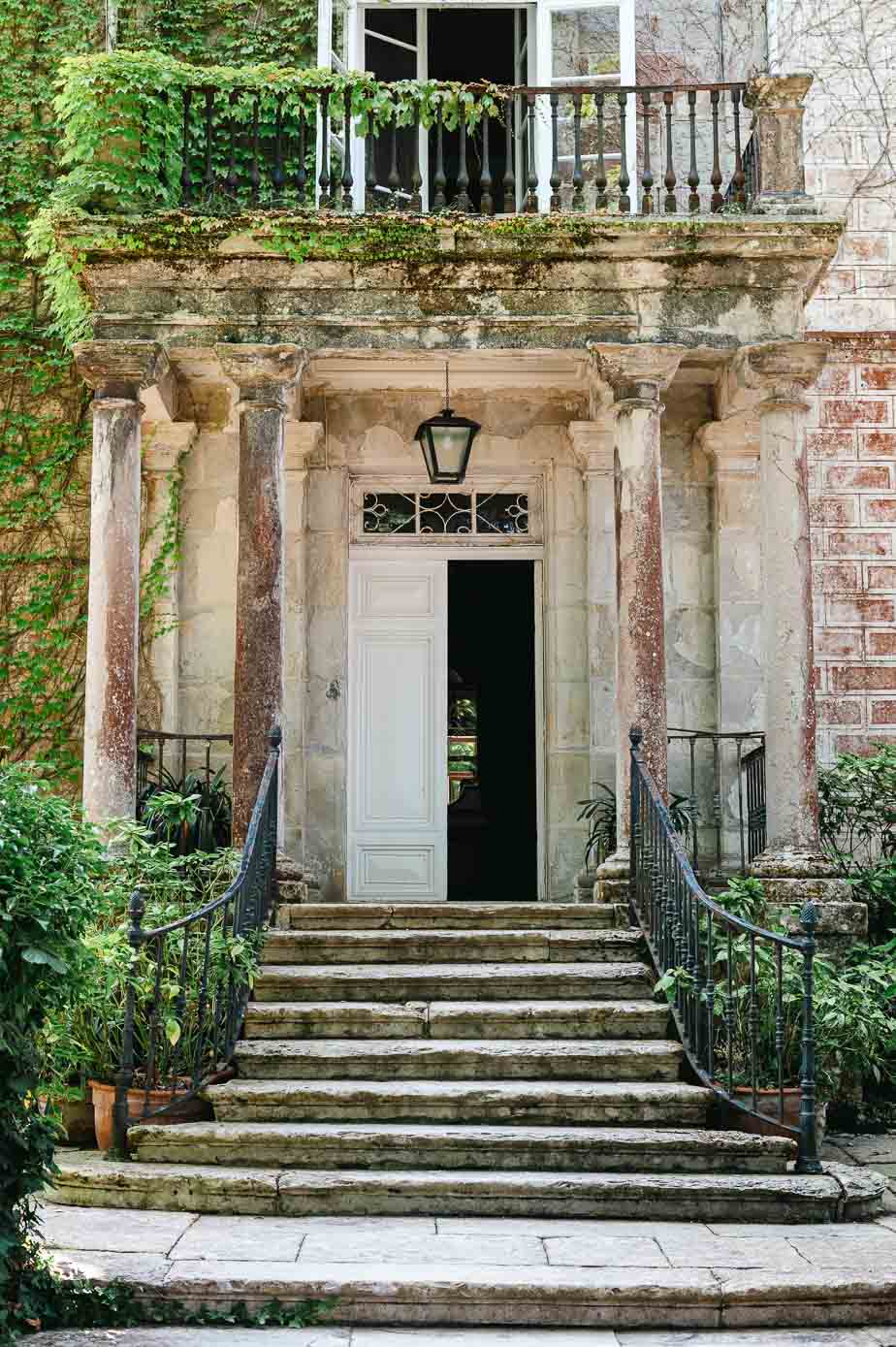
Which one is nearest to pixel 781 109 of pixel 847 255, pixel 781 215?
pixel 781 215

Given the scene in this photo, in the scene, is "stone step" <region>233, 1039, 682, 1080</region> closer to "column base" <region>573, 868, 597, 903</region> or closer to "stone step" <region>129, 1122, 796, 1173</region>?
"stone step" <region>129, 1122, 796, 1173</region>

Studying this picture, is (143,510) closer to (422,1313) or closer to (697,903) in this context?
(697,903)

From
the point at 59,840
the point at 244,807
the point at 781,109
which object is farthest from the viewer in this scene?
the point at 781,109

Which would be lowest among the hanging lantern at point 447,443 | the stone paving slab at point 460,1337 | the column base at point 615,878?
the stone paving slab at point 460,1337

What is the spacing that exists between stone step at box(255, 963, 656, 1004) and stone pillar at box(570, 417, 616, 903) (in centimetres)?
248

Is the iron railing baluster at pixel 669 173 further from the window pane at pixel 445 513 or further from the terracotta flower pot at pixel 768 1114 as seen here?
the terracotta flower pot at pixel 768 1114

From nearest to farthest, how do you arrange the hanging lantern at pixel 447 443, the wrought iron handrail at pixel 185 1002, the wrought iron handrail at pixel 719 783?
1. the wrought iron handrail at pixel 185 1002
2. the hanging lantern at pixel 447 443
3. the wrought iron handrail at pixel 719 783

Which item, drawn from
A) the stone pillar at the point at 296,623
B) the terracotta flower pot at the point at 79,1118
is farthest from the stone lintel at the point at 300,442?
the terracotta flower pot at the point at 79,1118

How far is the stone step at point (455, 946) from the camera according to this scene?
26.4 feet

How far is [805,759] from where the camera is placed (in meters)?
8.70

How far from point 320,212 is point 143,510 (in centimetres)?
252

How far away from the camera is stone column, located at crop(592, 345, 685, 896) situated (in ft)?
28.8

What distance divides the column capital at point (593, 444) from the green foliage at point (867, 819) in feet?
8.41

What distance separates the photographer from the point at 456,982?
7.70 metres
